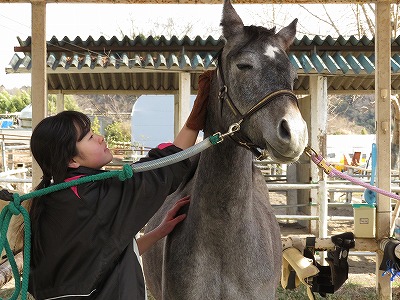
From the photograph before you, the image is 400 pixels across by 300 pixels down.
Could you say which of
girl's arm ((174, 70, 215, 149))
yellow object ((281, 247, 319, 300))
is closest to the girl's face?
girl's arm ((174, 70, 215, 149))

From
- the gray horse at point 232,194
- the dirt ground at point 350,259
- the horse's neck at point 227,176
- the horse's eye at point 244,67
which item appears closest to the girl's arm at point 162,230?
the gray horse at point 232,194

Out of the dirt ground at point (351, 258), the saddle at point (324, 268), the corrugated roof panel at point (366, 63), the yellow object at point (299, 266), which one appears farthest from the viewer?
the corrugated roof panel at point (366, 63)

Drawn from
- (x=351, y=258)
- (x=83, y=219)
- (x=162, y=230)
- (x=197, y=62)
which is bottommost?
(x=351, y=258)

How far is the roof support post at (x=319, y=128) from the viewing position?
6.92m

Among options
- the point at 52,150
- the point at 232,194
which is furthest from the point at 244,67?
the point at 52,150

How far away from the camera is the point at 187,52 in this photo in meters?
7.48

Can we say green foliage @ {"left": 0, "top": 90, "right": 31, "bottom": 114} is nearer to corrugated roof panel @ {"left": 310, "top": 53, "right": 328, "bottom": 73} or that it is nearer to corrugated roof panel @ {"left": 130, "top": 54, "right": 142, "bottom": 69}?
corrugated roof panel @ {"left": 130, "top": 54, "right": 142, "bottom": 69}

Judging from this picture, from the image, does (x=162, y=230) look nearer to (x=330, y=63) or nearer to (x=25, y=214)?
(x=25, y=214)

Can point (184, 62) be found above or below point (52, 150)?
above

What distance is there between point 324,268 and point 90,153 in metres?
3.04

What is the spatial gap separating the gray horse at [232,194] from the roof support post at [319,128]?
4333 millimetres

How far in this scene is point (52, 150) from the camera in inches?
76.6

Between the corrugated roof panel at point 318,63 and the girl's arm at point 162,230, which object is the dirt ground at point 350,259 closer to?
the corrugated roof panel at point 318,63

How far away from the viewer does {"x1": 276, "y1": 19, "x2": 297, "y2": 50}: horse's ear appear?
2.42 metres
